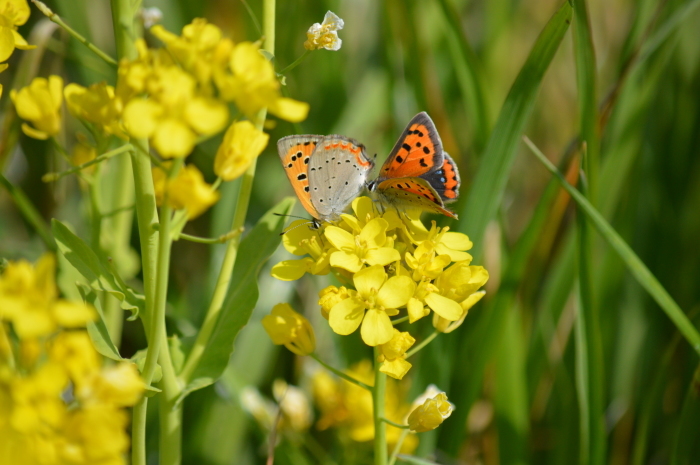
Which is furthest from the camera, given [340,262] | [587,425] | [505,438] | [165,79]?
[505,438]

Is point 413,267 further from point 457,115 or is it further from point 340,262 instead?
point 457,115

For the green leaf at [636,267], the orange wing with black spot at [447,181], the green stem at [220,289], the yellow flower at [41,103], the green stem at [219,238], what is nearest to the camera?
the green stem at [219,238]

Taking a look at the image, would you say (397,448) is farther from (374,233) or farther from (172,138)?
(172,138)

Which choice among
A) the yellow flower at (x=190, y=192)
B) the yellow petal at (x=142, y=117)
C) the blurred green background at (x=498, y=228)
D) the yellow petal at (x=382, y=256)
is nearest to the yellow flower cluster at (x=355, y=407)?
the blurred green background at (x=498, y=228)

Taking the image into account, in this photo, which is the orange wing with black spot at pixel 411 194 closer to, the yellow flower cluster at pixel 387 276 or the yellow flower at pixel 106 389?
the yellow flower cluster at pixel 387 276

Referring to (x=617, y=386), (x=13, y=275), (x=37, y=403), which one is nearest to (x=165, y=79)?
(x=13, y=275)

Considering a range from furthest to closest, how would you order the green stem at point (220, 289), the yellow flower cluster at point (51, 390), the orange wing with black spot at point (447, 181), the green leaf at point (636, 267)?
the orange wing with black spot at point (447, 181)
the green leaf at point (636, 267)
the green stem at point (220, 289)
the yellow flower cluster at point (51, 390)
